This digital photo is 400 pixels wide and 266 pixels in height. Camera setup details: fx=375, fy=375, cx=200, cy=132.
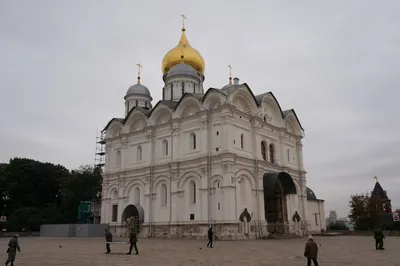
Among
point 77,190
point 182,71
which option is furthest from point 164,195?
point 77,190

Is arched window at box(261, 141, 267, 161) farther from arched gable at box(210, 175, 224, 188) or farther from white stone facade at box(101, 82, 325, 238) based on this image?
arched gable at box(210, 175, 224, 188)

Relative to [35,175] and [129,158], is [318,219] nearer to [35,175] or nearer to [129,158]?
[129,158]

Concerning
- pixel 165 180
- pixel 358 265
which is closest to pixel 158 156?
pixel 165 180

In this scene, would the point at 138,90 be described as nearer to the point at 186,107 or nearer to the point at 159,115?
the point at 159,115

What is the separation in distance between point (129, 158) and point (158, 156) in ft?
12.4

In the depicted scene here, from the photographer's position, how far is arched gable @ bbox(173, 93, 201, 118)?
3011 centimetres

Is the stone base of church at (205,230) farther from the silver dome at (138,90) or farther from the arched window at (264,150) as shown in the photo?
the silver dome at (138,90)

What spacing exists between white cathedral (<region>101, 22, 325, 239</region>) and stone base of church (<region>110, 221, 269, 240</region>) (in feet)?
0.22

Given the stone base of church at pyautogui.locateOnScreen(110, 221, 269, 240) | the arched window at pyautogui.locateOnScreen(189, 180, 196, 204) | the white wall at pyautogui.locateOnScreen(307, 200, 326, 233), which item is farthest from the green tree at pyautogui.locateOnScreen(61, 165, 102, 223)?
the white wall at pyautogui.locateOnScreen(307, 200, 326, 233)

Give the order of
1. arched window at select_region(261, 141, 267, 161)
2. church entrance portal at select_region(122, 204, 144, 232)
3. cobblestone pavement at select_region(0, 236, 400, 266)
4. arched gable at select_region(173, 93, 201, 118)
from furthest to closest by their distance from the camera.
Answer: church entrance portal at select_region(122, 204, 144, 232), arched window at select_region(261, 141, 267, 161), arched gable at select_region(173, 93, 201, 118), cobblestone pavement at select_region(0, 236, 400, 266)

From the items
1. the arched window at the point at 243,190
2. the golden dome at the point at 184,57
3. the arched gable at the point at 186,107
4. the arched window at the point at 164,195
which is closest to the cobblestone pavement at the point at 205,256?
the arched window at the point at 243,190

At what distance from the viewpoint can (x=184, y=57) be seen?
38.4 meters

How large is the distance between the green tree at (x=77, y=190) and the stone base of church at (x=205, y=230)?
16581 mm

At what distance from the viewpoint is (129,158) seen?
3406 cm
